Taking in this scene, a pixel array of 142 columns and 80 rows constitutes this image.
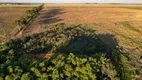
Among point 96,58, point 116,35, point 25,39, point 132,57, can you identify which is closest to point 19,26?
point 25,39

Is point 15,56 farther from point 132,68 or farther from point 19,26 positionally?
point 19,26

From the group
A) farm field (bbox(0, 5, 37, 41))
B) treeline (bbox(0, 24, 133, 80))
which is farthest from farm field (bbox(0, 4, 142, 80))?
farm field (bbox(0, 5, 37, 41))

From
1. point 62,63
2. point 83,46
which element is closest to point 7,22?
point 83,46

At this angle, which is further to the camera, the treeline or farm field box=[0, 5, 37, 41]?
farm field box=[0, 5, 37, 41]

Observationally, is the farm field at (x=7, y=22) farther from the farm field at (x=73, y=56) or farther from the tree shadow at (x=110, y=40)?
the tree shadow at (x=110, y=40)

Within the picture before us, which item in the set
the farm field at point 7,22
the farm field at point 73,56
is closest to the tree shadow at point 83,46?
the farm field at point 73,56

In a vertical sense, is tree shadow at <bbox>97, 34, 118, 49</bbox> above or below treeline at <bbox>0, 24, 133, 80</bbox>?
below

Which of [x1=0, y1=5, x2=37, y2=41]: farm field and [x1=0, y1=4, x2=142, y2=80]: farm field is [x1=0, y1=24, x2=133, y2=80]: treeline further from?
[x1=0, y1=5, x2=37, y2=41]: farm field

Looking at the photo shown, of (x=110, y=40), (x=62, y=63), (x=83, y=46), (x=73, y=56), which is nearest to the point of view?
(x=62, y=63)

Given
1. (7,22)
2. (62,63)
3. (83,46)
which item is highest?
(62,63)

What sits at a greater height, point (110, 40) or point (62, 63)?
point (62, 63)

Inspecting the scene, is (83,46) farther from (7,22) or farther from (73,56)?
(7,22)
